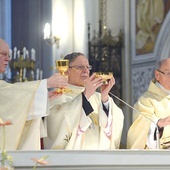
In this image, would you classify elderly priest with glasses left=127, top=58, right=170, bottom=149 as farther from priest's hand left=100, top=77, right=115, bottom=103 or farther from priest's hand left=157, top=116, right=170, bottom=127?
priest's hand left=100, top=77, right=115, bottom=103

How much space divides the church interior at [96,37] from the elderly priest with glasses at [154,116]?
522cm

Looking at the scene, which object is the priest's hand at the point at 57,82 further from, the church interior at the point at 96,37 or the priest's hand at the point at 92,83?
the church interior at the point at 96,37

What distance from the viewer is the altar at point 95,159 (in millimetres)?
3271

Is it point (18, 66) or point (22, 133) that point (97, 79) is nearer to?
point (22, 133)

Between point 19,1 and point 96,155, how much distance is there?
1051 centimetres

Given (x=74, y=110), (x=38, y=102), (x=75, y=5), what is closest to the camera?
(x=38, y=102)

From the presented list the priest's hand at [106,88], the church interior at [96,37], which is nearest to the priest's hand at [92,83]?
the priest's hand at [106,88]

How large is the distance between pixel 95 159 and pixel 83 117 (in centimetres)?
100

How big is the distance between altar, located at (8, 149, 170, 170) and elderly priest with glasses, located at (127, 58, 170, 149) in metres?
1.01

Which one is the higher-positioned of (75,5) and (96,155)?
(75,5)

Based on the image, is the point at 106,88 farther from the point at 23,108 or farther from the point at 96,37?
the point at 96,37

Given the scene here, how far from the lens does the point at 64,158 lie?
10.8 ft

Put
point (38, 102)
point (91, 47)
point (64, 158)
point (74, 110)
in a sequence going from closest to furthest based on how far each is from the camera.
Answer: point (64, 158) < point (38, 102) < point (74, 110) < point (91, 47)

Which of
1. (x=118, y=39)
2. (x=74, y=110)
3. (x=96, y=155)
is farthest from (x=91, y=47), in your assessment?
(x=96, y=155)
